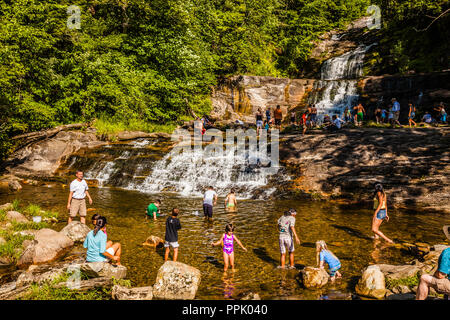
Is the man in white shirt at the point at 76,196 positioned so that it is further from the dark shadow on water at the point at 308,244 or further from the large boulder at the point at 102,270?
the dark shadow on water at the point at 308,244

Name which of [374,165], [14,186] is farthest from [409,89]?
[14,186]

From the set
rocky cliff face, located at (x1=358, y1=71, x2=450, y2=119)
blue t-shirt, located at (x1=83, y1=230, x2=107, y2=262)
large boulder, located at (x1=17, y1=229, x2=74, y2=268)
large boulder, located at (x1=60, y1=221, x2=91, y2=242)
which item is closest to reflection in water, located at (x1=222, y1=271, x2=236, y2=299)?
blue t-shirt, located at (x1=83, y1=230, x2=107, y2=262)

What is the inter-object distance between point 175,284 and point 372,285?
14.8 ft

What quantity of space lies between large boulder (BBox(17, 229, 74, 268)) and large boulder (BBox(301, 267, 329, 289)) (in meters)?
7.21

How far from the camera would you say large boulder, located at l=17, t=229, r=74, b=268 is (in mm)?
7745

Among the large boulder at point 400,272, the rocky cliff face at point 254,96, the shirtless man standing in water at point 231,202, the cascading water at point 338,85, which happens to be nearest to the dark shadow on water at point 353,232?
the large boulder at point 400,272

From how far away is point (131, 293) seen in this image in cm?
582

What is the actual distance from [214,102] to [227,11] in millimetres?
13433

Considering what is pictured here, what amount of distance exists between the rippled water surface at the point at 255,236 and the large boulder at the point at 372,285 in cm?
35

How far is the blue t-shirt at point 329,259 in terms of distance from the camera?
22.5 feet

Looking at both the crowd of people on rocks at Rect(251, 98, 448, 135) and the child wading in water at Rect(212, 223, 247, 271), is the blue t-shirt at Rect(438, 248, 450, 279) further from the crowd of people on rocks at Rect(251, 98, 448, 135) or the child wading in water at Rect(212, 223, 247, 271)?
the crowd of people on rocks at Rect(251, 98, 448, 135)

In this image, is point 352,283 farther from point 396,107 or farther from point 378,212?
point 396,107

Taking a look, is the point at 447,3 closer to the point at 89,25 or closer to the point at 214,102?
the point at 214,102

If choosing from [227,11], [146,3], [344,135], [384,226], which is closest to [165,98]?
[146,3]
